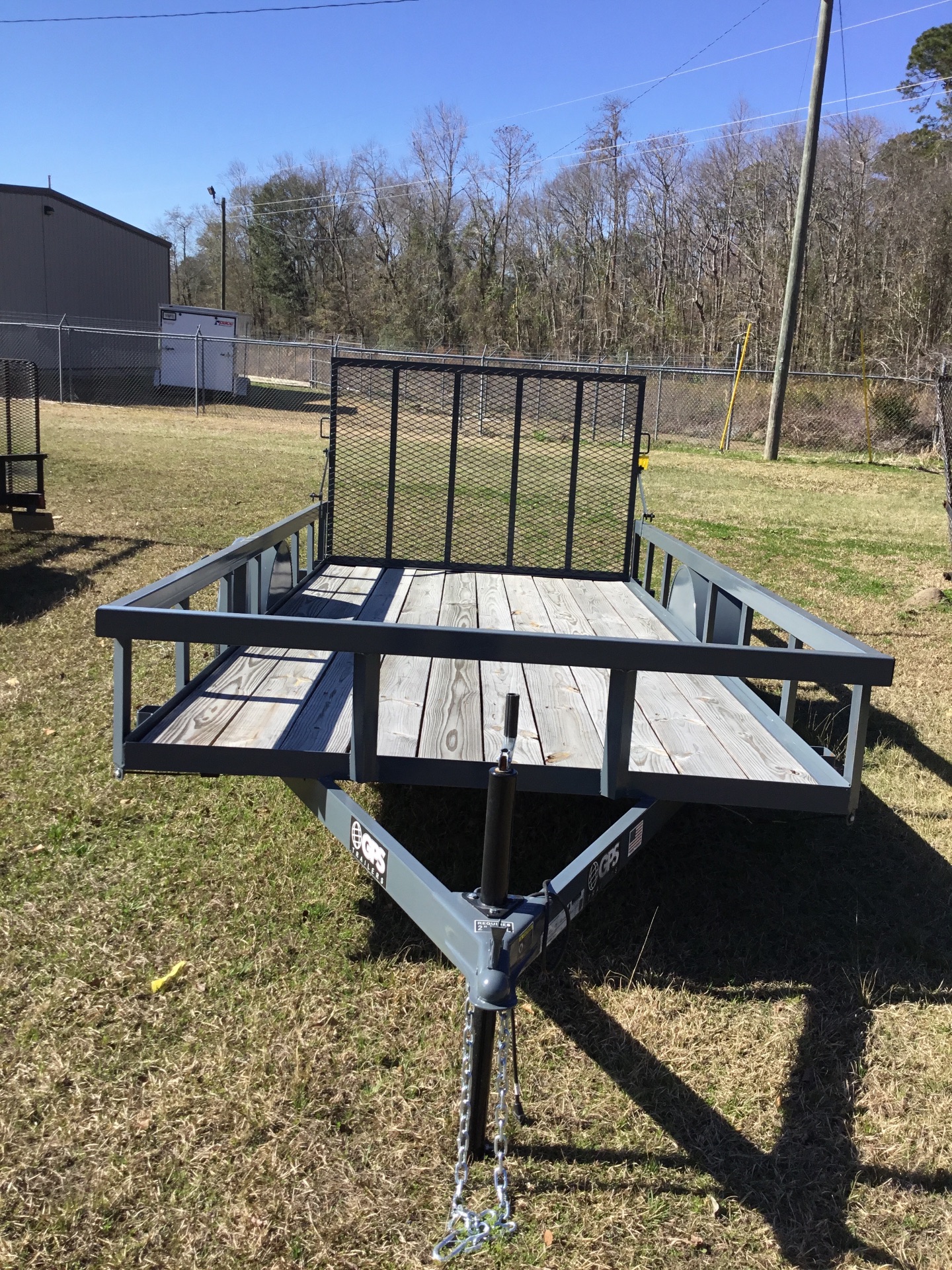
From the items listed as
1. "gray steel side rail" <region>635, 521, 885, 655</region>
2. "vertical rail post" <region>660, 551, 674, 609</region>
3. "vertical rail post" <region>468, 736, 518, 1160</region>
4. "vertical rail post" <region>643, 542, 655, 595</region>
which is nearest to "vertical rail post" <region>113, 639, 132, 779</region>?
"vertical rail post" <region>468, 736, 518, 1160</region>

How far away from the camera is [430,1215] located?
235cm

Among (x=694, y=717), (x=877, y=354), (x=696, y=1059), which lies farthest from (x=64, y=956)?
(x=877, y=354)

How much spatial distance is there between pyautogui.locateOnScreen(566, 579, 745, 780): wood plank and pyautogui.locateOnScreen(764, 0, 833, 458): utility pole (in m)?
17.9

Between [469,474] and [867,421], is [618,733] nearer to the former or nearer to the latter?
[469,474]

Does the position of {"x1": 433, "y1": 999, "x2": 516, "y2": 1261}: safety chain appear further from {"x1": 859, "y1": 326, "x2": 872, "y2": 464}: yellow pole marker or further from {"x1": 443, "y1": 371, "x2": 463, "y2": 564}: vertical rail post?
{"x1": 859, "y1": 326, "x2": 872, "y2": 464}: yellow pole marker

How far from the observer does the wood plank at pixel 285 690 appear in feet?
10.7

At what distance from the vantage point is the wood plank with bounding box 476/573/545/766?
10.9 feet

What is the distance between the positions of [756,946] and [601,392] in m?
16.4

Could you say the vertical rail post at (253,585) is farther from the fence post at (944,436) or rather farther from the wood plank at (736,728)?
the fence post at (944,436)

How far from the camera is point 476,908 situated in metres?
2.37

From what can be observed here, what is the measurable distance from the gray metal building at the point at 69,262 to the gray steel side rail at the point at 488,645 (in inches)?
1215

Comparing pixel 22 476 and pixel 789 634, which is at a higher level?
pixel 789 634

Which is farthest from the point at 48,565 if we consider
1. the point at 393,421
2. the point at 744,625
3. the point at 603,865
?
the point at 603,865

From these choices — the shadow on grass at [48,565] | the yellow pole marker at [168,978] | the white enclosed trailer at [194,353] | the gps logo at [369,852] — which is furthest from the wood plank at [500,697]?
the white enclosed trailer at [194,353]
